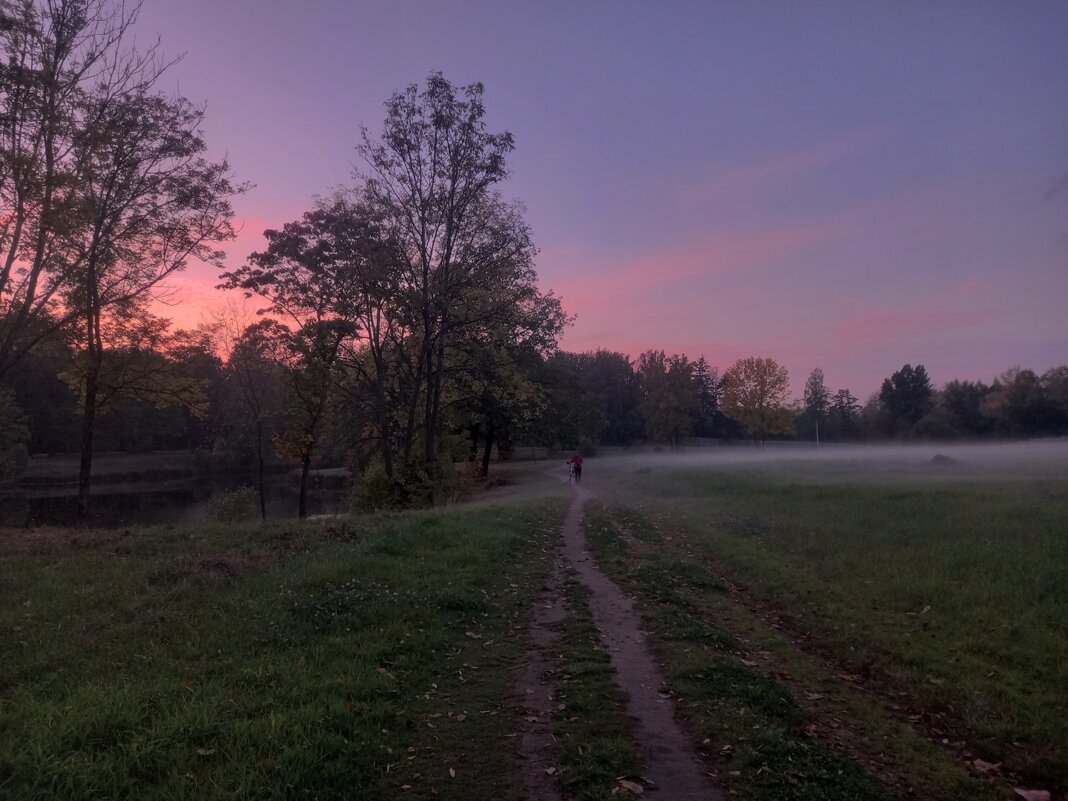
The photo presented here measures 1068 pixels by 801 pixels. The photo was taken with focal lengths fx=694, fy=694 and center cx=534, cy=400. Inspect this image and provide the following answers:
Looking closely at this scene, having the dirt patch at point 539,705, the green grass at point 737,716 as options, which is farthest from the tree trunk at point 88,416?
the green grass at point 737,716

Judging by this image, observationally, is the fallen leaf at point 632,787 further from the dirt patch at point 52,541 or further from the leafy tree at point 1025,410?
the leafy tree at point 1025,410

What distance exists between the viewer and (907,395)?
302 feet

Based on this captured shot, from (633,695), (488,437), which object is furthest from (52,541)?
(488,437)

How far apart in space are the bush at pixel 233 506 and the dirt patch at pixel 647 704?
17988mm

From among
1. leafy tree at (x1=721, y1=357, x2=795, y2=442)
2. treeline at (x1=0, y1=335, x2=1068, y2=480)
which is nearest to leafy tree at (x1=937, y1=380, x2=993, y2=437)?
treeline at (x1=0, y1=335, x2=1068, y2=480)

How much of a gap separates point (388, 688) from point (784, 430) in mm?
75982

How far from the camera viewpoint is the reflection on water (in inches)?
1244

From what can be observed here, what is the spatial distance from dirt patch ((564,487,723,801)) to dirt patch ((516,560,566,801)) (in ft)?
2.22

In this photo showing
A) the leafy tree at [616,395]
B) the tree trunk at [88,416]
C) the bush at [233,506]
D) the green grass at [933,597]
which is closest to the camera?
the green grass at [933,597]

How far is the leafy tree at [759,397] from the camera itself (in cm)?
7600

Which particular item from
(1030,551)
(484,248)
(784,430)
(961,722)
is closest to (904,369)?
(784,430)

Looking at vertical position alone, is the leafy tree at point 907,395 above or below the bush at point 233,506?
above

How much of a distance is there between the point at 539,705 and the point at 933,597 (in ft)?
23.1

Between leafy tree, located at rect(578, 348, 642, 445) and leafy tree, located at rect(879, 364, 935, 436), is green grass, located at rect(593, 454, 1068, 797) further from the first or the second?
leafy tree, located at rect(578, 348, 642, 445)
